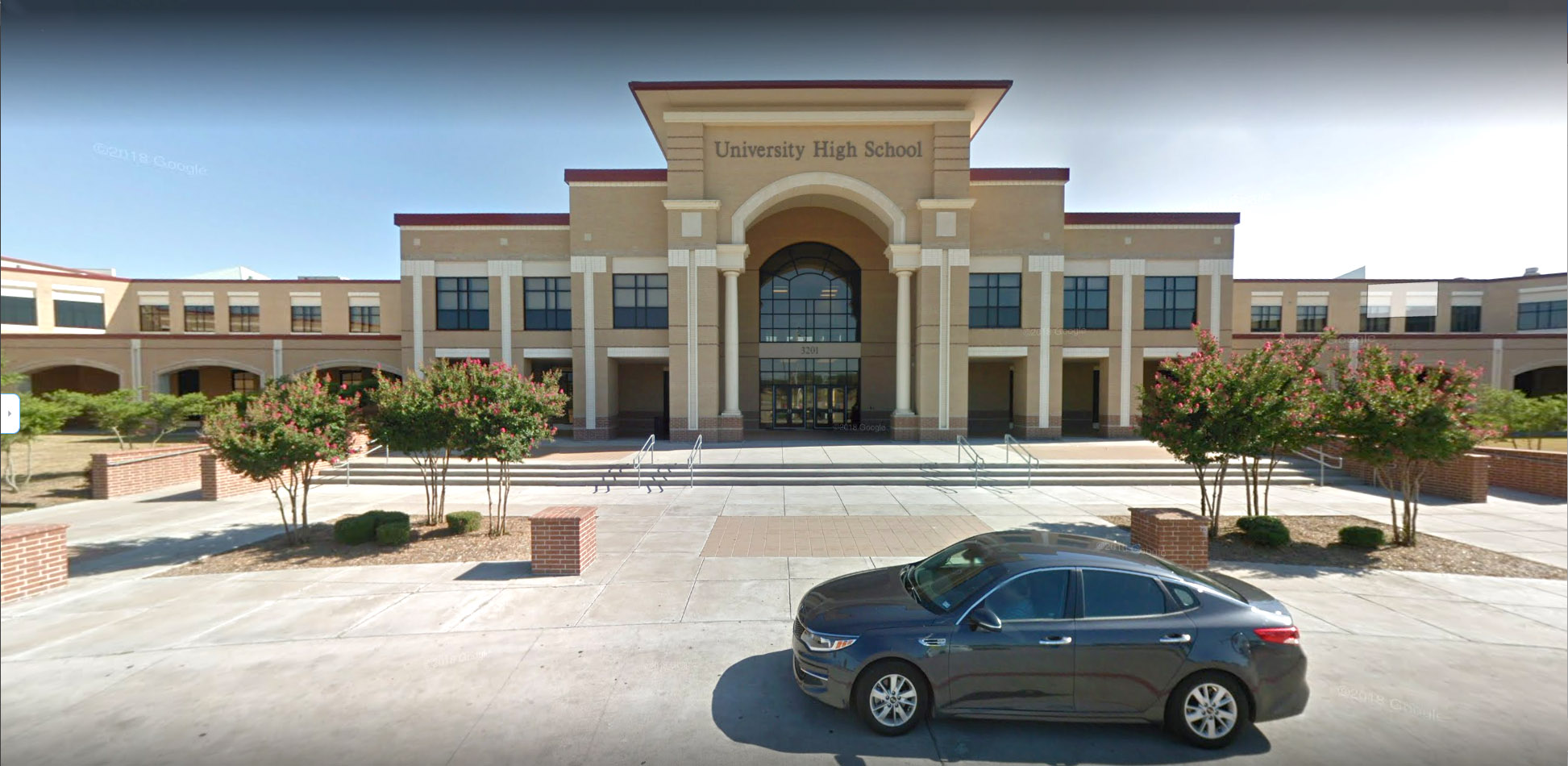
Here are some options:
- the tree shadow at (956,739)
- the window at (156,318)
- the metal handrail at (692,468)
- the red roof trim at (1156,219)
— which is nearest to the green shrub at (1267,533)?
the tree shadow at (956,739)

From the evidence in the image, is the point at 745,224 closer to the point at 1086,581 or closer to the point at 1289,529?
the point at 1289,529

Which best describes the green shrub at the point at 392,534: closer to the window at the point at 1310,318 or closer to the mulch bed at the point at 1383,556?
the mulch bed at the point at 1383,556

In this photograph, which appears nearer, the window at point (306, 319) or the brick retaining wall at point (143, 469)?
the brick retaining wall at point (143, 469)

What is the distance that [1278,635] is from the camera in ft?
15.1

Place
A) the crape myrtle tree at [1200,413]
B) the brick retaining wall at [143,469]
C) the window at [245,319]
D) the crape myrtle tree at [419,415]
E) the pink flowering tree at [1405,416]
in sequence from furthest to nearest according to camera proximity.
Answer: the window at [245,319]
the brick retaining wall at [143,469]
the crape myrtle tree at [1200,413]
the crape myrtle tree at [419,415]
the pink flowering tree at [1405,416]

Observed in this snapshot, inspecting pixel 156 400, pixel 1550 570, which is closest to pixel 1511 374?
pixel 1550 570

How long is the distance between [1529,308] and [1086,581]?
158ft

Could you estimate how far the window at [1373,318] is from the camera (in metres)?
32.1

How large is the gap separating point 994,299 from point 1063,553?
2195 cm

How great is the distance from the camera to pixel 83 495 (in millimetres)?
13141

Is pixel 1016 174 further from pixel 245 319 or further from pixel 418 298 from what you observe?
pixel 245 319

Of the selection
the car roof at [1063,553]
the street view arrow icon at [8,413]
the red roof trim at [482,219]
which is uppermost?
the red roof trim at [482,219]

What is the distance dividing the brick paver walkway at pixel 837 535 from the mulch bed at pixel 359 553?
361cm

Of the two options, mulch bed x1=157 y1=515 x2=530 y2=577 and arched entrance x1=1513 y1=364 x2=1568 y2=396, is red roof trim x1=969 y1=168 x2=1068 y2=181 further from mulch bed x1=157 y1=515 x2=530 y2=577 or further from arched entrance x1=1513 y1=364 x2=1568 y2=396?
arched entrance x1=1513 y1=364 x2=1568 y2=396
